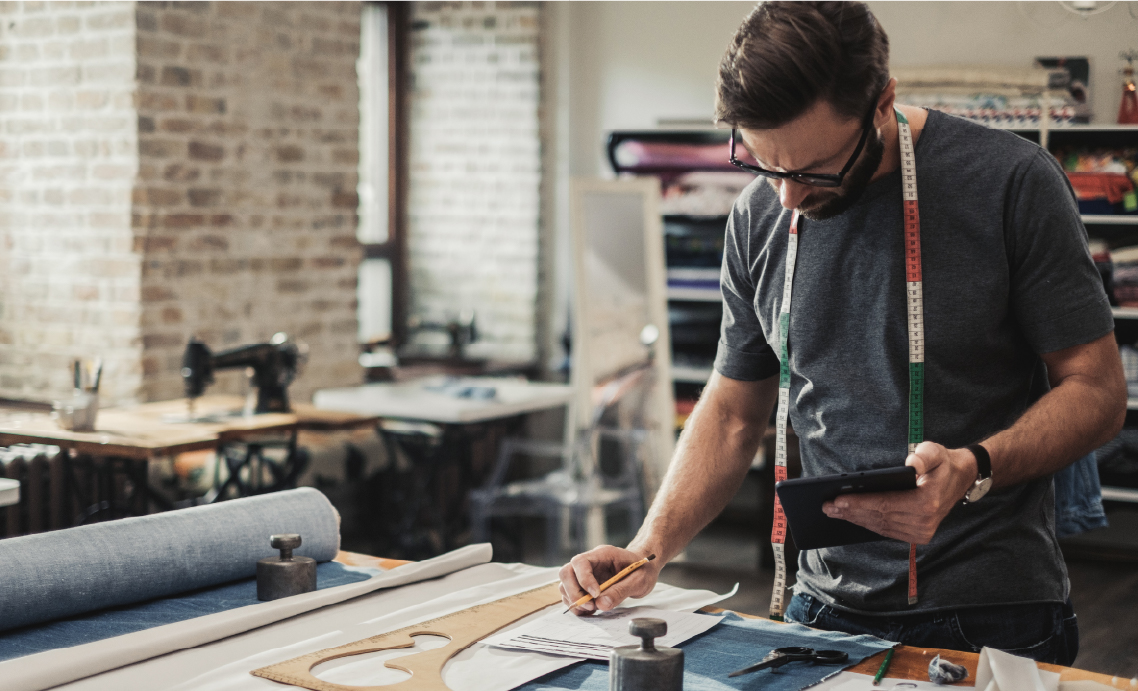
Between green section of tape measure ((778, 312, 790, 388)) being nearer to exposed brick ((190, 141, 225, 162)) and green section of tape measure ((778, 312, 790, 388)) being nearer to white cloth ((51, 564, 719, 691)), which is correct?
white cloth ((51, 564, 719, 691))

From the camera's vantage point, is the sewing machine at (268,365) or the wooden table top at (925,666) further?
the sewing machine at (268,365)

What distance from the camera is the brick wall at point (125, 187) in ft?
14.4

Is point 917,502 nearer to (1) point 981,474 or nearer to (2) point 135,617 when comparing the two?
(1) point 981,474

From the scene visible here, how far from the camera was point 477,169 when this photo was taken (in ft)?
21.1

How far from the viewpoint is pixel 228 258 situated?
481cm

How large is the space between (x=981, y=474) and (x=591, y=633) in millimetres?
528

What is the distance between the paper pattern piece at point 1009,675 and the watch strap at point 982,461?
21cm

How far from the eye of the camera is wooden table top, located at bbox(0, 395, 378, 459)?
11.4ft

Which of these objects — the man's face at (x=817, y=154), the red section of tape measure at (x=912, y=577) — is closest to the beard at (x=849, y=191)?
the man's face at (x=817, y=154)

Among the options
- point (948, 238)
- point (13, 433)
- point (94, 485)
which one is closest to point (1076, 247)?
point (948, 238)

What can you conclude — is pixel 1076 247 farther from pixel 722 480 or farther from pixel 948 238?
pixel 722 480

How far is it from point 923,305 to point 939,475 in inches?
12.5

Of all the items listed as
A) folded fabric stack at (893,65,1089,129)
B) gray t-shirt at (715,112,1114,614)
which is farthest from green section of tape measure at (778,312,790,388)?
folded fabric stack at (893,65,1089,129)

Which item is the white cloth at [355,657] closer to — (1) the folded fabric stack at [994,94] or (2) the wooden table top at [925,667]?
(2) the wooden table top at [925,667]
